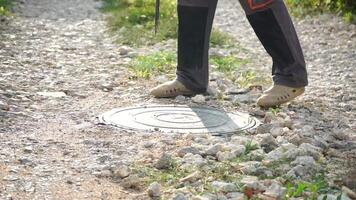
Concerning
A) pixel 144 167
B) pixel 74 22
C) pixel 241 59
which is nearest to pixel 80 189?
pixel 144 167

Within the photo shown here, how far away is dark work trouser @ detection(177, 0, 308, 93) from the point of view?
5211 millimetres

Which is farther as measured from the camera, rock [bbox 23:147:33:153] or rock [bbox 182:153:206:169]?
rock [bbox 23:147:33:153]

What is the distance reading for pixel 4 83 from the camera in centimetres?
588

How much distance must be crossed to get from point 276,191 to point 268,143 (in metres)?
0.86

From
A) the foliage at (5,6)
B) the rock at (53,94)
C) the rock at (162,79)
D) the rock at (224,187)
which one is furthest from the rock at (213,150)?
the foliage at (5,6)

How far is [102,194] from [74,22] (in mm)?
6648

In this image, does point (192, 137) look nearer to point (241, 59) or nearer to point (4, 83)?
point (4, 83)

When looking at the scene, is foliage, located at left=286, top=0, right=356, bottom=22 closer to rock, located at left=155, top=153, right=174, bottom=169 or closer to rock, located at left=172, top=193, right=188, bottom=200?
rock, located at left=155, top=153, right=174, bottom=169

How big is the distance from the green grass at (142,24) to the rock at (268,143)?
393 centimetres

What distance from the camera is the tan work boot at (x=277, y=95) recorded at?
5.34m

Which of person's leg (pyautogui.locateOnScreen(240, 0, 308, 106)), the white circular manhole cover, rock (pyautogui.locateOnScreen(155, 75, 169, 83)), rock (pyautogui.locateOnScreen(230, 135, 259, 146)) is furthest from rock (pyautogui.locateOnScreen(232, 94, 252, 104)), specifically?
rock (pyautogui.locateOnScreen(230, 135, 259, 146))

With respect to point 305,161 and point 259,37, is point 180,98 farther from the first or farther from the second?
point 305,161

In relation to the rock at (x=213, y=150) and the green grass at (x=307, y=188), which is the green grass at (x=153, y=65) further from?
the green grass at (x=307, y=188)

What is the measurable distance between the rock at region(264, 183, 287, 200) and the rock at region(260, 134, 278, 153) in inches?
28.9
